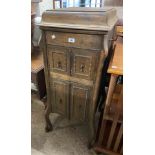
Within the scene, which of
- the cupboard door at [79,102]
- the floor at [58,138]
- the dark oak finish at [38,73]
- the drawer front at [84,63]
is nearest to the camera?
the drawer front at [84,63]

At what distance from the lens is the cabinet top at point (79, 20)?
0.95m

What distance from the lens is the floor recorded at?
146 cm

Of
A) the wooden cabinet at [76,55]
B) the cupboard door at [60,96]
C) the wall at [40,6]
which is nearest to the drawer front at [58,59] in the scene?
the wooden cabinet at [76,55]

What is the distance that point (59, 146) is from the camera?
150 cm

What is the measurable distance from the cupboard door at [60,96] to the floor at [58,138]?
0.30 meters

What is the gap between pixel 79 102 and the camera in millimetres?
1313

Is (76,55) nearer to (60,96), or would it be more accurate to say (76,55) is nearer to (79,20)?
(79,20)

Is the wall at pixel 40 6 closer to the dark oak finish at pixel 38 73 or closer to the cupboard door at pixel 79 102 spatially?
the dark oak finish at pixel 38 73

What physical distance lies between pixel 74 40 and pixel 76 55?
108 millimetres

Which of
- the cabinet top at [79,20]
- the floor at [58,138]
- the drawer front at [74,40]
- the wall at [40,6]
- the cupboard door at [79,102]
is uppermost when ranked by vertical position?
the wall at [40,6]

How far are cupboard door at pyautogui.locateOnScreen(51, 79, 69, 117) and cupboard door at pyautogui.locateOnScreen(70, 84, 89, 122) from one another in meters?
0.06

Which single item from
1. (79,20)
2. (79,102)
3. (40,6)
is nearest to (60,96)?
(79,102)
